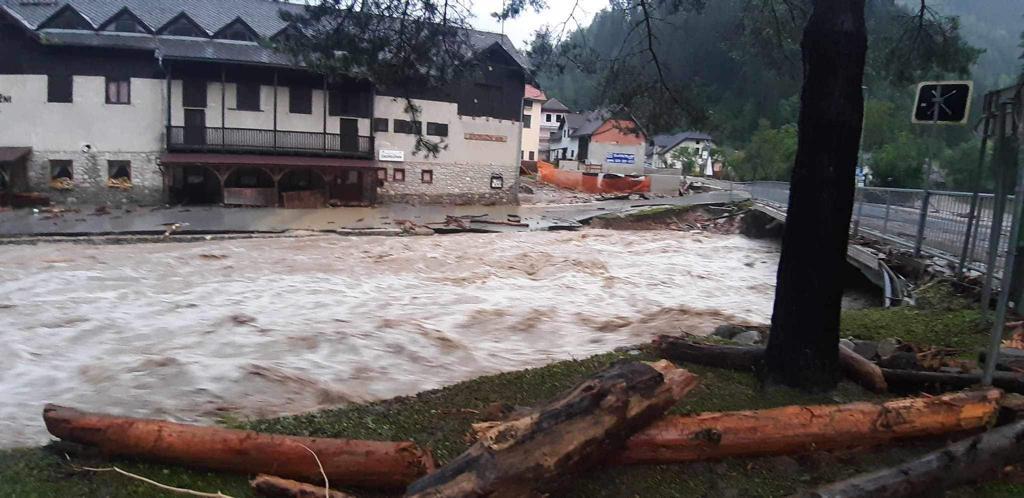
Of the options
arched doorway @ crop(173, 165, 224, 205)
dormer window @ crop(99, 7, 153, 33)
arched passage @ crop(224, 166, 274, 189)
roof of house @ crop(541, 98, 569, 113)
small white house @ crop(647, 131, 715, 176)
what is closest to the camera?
dormer window @ crop(99, 7, 153, 33)

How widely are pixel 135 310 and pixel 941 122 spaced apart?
1424 cm

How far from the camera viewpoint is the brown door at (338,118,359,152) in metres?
37.4

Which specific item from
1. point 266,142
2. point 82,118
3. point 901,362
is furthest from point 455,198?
point 901,362

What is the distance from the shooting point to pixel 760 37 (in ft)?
32.0

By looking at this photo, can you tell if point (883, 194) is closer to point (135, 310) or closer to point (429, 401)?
point (429, 401)

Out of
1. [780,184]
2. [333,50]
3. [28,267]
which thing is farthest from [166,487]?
[780,184]

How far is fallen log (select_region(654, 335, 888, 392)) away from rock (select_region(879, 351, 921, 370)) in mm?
330

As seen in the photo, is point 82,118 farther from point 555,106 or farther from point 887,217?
point 555,106

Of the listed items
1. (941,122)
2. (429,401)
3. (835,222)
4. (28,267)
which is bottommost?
(28,267)

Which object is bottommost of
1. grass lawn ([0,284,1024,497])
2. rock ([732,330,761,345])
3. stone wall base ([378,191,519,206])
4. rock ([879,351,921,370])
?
stone wall base ([378,191,519,206])

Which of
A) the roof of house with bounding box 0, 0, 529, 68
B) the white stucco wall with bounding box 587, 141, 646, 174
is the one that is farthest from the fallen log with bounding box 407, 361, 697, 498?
the white stucco wall with bounding box 587, 141, 646, 174

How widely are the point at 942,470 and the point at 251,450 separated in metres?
4.06

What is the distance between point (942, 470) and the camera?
4320 millimetres

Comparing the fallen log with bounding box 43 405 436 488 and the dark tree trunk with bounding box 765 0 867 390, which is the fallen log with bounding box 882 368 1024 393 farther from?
the fallen log with bounding box 43 405 436 488
